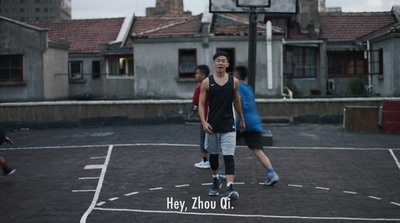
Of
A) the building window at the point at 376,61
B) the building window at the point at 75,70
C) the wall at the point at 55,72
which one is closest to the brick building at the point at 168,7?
the building window at the point at 75,70

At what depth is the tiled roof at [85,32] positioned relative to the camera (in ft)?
117

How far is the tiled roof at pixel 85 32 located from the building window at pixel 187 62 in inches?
412

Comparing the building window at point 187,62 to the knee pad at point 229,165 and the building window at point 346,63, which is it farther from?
the knee pad at point 229,165

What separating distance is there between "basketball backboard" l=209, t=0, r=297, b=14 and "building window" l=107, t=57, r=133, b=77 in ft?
62.0

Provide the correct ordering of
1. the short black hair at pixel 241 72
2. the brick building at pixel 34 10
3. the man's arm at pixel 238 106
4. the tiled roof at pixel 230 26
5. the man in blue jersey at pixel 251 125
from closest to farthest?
the man's arm at pixel 238 106 → the man in blue jersey at pixel 251 125 → the short black hair at pixel 241 72 → the tiled roof at pixel 230 26 → the brick building at pixel 34 10

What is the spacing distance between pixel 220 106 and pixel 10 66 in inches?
876

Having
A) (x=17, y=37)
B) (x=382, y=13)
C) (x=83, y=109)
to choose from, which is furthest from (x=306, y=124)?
(x=382, y=13)

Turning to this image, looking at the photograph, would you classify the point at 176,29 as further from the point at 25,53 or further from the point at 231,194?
the point at 231,194

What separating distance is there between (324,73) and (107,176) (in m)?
26.5

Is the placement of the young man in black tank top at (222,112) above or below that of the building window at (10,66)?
below

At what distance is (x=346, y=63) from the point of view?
3478cm

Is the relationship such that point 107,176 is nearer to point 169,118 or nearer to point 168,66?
point 169,118

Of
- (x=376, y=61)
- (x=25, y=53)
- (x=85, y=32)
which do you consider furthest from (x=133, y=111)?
(x=85, y=32)

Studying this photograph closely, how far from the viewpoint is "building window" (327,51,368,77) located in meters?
34.6
